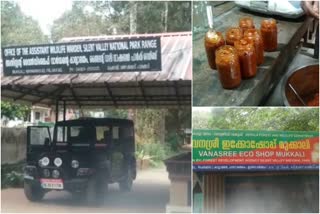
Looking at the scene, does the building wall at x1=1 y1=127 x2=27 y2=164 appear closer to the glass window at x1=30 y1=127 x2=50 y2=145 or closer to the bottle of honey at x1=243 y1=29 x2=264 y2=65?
the glass window at x1=30 y1=127 x2=50 y2=145

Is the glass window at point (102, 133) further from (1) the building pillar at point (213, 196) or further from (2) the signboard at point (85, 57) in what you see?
(1) the building pillar at point (213, 196)

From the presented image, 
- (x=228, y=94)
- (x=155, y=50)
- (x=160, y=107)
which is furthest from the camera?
(x=160, y=107)

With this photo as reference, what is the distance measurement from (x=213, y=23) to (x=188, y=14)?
197mm

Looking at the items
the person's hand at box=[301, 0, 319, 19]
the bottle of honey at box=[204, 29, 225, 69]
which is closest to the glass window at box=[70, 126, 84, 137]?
the bottle of honey at box=[204, 29, 225, 69]

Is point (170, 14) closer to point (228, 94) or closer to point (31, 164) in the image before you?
point (228, 94)

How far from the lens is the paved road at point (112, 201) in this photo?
8.79 ft

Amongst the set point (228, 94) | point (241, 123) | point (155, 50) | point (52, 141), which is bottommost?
point (52, 141)

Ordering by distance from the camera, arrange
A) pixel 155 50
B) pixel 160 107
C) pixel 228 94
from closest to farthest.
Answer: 1. pixel 228 94
2. pixel 155 50
3. pixel 160 107

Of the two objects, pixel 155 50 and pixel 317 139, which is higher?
pixel 155 50

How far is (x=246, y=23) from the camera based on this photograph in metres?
2.37

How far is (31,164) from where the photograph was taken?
8.97 feet

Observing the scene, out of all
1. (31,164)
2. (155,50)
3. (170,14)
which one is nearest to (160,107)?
(155,50)

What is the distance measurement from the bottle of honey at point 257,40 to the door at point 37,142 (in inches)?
56.5

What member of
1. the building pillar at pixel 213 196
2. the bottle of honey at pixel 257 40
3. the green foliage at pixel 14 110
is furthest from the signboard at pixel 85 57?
the building pillar at pixel 213 196
